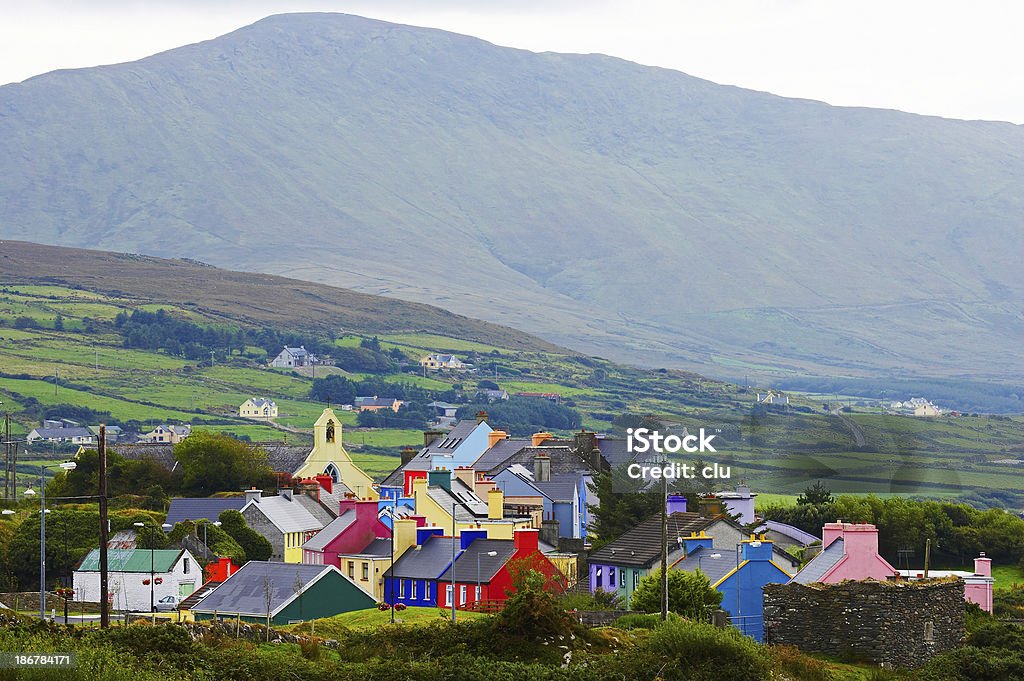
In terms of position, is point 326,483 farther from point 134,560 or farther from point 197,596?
point 197,596

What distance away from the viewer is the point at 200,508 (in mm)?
74500

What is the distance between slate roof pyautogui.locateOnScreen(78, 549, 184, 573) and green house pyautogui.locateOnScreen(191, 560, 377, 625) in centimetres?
575

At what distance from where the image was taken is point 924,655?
122ft

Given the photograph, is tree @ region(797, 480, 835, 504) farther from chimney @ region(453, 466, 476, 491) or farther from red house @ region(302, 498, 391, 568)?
red house @ region(302, 498, 391, 568)

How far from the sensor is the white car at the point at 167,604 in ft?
169

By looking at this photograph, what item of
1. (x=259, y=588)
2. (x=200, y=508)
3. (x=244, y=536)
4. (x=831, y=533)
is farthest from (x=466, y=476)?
(x=831, y=533)

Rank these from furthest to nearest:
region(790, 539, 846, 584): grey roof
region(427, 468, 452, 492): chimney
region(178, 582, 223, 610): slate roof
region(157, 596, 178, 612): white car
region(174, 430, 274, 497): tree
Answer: region(174, 430, 274, 497): tree
region(427, 468, 452, 492): chimney
region(157, 596, 178, 612): white car
region(178, 582, 223, 610): slate roof
region(790, 539, 846, 584): grey roof

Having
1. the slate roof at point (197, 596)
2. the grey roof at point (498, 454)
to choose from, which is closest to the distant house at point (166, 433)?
the grey roof at point (498, 454)

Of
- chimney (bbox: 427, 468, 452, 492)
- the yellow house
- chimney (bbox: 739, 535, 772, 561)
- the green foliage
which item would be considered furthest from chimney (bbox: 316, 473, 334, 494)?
chimney (bbox: 739, 535, 772, 561)

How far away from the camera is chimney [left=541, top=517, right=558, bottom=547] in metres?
64.7

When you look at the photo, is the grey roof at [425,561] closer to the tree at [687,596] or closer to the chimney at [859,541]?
the tree at [687,596]

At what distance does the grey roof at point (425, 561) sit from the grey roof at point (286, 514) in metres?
17.9

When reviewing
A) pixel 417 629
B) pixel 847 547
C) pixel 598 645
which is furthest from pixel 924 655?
pixel 417 629

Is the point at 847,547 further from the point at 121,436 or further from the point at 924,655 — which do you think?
the point at 121,436
